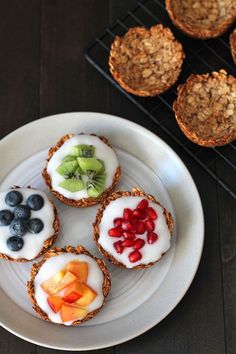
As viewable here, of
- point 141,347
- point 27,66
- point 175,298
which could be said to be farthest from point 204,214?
point 27,66

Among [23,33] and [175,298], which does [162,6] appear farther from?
[175,298]

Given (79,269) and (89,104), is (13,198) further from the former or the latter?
(89,104)

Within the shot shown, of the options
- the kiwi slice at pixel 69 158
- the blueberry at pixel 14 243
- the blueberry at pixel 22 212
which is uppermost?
the kiwi slice at pixel 69 158

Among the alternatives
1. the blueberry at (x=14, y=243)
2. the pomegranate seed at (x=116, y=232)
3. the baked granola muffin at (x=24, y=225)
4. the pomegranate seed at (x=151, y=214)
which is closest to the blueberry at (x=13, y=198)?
the baked granola muffin at (x=24, y=225)

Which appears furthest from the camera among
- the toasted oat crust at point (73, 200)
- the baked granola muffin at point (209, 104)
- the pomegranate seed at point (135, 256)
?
the baked granola muffin at point (209, 104)

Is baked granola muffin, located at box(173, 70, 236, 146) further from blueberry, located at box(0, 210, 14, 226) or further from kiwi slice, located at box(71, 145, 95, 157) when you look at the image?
blueberry, located at box(0, 210, 14, 226)

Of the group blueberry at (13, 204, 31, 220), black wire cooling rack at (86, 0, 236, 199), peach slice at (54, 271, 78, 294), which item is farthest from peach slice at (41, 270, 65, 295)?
black wire cooling rack at (86, 0, 236, 199)

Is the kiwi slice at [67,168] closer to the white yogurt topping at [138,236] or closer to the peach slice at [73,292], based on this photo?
the white yogurt topping at [138,236]
